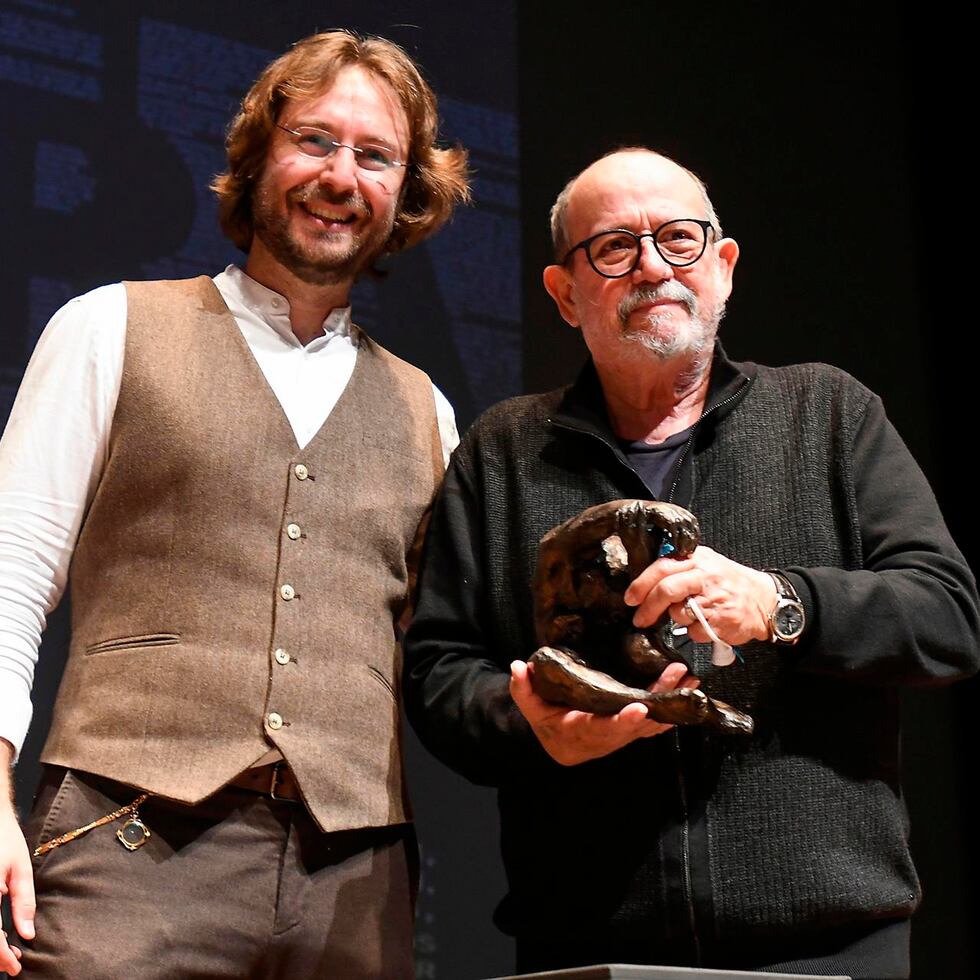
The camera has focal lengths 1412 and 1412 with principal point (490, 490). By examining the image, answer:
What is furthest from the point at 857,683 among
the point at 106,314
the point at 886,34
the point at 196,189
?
the point at 886,34

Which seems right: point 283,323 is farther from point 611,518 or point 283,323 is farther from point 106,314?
point 611,518

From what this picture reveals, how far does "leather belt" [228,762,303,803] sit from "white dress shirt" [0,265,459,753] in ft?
0.93

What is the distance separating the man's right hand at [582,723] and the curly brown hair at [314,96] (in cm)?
99

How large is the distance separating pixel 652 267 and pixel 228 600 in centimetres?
73

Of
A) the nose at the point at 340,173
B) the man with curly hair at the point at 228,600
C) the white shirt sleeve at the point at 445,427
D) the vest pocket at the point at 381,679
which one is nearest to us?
the man with curly hair at the point at 228,600

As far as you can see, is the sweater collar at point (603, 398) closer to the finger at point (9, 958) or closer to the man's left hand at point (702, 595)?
the man's left hand at point (702, 595)

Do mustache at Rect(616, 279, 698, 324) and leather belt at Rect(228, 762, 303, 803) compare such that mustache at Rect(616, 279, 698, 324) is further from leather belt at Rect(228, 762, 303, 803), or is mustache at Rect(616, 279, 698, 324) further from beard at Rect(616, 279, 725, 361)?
leather belt at Rect(228, 762, 303, 803)

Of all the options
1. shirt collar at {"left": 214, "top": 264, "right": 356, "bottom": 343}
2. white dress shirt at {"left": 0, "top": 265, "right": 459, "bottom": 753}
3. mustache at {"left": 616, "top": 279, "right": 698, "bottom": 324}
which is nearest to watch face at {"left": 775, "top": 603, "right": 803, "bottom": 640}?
mustache at {"left": 616, "top": 279, "right": 698, "bottom": 324}

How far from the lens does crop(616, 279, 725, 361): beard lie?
193cm

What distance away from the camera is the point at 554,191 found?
132 inches

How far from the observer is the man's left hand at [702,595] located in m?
1.50

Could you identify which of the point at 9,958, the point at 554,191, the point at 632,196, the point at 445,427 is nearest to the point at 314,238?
the point at 445,427

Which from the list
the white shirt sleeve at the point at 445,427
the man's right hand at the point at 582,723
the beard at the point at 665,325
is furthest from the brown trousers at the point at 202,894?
the beard at the point at 665,325

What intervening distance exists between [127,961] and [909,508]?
3.65ft
